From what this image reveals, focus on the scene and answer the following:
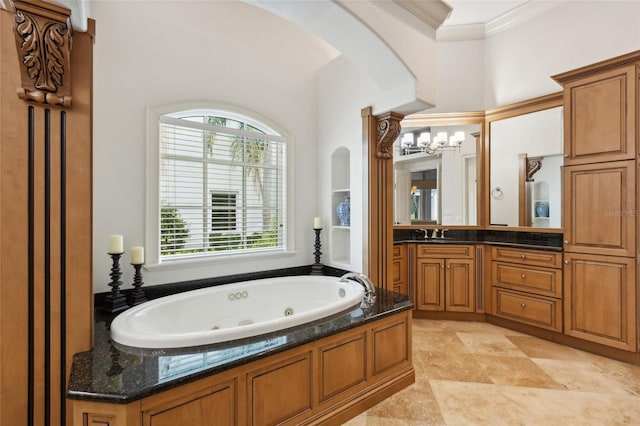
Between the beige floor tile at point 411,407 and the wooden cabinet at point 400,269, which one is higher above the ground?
the wooden cabinet at point 400,269

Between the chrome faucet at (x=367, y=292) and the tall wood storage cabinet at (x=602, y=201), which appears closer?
the chrome faucet at (x=367, y=292)

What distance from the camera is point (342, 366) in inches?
72.3

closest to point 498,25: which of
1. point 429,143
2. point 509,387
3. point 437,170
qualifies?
point 429,143

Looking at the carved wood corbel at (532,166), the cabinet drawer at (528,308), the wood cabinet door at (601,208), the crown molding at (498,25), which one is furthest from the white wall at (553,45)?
the cabinet drawer at (528,308)

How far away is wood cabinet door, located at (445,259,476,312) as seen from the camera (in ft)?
11.7

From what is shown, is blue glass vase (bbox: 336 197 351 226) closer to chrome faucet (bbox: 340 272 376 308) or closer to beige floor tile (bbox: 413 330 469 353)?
chrome faucet (bbox: 340 272 376 308)

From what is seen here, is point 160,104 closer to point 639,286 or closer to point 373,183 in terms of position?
point 373,183

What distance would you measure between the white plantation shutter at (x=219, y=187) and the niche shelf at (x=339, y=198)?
0.51m

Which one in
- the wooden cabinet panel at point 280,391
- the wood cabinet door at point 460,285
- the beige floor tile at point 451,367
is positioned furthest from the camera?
the wood cabinet door at point 460,285

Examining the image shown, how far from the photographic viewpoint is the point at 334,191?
3266 millimetres

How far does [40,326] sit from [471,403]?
2430 mm

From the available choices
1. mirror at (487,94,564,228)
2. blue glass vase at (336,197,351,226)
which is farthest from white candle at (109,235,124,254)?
mirror at (487,94,564,228)

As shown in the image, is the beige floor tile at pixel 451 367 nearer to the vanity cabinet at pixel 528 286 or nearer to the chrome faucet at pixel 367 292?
the chrome faucet at pixel 367 292

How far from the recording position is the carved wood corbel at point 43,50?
4.24 feet
